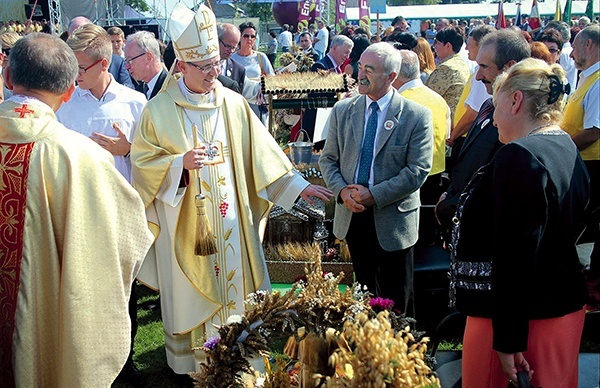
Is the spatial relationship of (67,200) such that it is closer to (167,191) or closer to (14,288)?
(14,288)

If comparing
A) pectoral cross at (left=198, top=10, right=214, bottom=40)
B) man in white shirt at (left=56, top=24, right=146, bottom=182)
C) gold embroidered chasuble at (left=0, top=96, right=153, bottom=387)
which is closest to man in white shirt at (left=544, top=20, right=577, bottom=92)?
pectoral cross at (left=198, top=10, right=214, bottom=40)

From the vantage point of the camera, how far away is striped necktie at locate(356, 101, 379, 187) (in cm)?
401

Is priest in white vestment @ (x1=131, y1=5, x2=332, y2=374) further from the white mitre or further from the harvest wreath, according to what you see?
the harvest wreath

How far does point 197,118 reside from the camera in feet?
13.0

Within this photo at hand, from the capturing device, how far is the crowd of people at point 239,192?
7.75ft

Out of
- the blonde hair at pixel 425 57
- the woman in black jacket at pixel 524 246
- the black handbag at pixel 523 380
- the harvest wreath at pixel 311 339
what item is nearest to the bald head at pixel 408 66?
the woman in black jacket at pixel 524 246

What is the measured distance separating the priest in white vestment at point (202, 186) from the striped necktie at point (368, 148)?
0.34 meters

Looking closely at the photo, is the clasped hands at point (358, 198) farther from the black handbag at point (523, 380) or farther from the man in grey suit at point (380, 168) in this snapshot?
the black handbag at point (523, 380)

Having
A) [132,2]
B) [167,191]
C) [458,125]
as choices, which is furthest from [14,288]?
[132,2]

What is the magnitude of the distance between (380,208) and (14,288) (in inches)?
85.5

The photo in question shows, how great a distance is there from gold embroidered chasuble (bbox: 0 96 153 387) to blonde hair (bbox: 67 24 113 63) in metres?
1.40

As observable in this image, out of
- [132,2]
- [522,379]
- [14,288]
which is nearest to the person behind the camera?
[522,379]

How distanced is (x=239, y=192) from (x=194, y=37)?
3.17ft

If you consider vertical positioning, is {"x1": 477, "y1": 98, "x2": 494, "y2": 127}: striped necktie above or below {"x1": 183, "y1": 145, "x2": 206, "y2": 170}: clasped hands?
above
